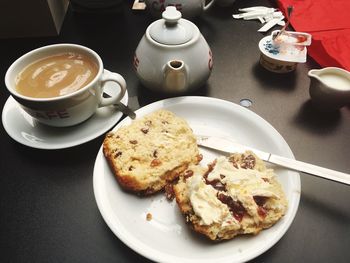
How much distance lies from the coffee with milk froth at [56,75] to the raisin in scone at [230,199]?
0.43 meters

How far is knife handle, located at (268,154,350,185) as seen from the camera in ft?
2.56

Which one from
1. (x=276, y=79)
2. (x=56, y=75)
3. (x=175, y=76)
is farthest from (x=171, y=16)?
(x=276, y=79)

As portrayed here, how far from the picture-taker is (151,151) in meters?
0.85

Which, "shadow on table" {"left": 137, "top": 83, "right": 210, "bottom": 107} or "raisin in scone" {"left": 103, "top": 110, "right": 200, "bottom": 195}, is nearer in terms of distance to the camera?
"raisin in scone" {"left": 103, "top": 110, "right": 200, "bottom": 195}

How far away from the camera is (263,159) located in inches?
32.9

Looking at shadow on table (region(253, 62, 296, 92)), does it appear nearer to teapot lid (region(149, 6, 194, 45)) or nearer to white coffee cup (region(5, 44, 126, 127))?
teapot lid (region(149, 6, 194, 45))

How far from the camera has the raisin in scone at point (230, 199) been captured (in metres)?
0.69

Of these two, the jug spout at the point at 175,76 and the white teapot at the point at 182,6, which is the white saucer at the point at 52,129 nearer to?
the jug spout at the point at 175,76

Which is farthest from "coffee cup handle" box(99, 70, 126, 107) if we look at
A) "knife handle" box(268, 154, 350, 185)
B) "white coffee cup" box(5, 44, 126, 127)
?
"knife handle" box(268, 154, 350, 185)

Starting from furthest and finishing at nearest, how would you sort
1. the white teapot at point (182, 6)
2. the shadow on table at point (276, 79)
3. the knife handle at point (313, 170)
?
1. the white teapot at point (182, 6)
2. the shadow on table at point (276, 79)
3. the knife handle at point (313, 170)

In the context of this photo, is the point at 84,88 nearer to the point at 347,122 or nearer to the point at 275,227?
the point at 275,227

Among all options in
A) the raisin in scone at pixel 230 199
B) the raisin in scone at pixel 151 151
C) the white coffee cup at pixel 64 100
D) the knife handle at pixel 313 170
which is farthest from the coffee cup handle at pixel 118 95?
the knife handle at pixel 313 170

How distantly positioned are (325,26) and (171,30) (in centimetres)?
87

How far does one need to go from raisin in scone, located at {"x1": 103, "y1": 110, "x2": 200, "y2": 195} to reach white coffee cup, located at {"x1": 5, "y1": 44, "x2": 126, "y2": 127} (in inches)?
4.6
